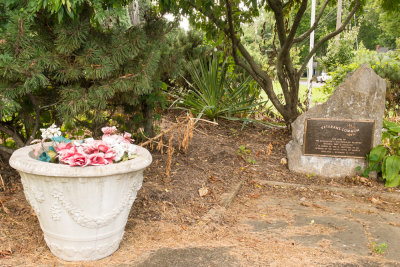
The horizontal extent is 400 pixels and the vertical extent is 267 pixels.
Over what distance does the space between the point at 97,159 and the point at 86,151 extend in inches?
4.3

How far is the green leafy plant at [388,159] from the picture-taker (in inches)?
168

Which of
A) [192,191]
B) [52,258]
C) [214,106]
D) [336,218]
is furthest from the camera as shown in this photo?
[214,106]

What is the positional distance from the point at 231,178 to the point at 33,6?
2699 mm

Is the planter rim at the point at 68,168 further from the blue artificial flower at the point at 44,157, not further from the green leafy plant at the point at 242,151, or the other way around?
the green leafy plant at the point at 242,151

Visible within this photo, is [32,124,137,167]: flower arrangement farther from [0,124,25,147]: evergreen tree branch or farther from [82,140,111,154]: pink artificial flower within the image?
[0,124,25,147]: evergreen tree branch

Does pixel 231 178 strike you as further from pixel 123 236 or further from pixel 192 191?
pixel 123 236

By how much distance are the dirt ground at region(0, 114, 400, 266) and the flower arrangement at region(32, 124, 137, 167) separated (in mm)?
680

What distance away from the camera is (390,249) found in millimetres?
2895

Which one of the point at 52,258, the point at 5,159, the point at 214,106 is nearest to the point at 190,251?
the point at 52,258

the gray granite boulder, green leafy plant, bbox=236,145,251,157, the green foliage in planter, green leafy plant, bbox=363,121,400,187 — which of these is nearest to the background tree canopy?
the green foliage in planter

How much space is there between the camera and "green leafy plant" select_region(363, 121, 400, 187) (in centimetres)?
428

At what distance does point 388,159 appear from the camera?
429cm

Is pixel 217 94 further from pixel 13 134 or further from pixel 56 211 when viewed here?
pixel 56 211

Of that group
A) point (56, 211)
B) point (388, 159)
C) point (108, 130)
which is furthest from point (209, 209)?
point (388, 159)
